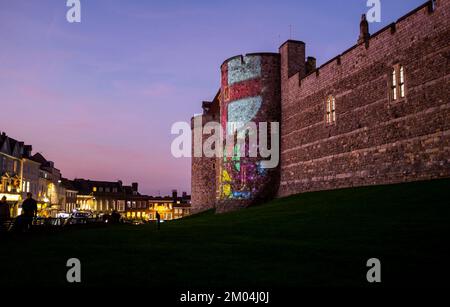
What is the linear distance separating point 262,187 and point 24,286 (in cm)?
2588

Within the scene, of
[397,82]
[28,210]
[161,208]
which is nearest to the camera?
[28,210]

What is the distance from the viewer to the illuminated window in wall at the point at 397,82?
2077 cm

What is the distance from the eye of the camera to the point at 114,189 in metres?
105

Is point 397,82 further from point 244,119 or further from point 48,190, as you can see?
point 48,190

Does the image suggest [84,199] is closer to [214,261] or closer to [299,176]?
[299,176]

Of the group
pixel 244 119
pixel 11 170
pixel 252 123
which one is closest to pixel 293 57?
pixel 252 123

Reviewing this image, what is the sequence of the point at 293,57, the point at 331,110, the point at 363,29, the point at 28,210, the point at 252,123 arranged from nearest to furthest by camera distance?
the point at 28,210 < the point at 363,29 < the point at 331,110 < the point at 293,57 < the point at 252,123

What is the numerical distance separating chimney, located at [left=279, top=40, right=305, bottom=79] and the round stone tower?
97 cm

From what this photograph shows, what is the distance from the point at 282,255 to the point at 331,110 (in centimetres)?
1841

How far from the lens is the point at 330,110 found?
26656 mm

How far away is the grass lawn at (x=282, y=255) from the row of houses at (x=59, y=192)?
1644 inches

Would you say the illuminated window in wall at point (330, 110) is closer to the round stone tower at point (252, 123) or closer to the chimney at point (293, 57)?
the chimney at point (293, 57)

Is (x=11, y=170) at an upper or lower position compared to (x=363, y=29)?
lower
